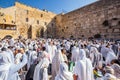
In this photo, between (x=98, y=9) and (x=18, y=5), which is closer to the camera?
(x=98, y=9)

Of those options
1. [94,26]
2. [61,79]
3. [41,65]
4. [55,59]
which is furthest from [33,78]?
[94,26]

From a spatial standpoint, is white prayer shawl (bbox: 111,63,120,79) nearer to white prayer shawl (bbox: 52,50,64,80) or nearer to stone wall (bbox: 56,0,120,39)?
white prayer shawl (bbox: 52,50,64,80)

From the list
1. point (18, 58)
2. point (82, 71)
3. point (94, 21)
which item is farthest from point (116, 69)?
point (94, 21)

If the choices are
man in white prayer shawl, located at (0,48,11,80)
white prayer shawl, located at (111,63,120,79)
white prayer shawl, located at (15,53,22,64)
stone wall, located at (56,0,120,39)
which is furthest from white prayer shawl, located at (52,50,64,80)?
stone wall, located at (56,0,120,39)

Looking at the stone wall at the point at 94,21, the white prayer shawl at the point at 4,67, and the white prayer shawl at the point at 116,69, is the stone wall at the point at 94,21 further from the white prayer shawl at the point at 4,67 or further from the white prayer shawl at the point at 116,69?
the white prayer shawl at the point at 4,67

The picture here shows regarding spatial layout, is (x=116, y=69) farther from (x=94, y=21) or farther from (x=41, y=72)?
(x=94, y=21)

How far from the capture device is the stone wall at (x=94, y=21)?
82.2ft

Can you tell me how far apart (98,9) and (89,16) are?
2.24 m

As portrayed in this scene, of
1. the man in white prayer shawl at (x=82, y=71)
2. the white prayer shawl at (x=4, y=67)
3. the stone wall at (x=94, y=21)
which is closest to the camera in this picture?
the white prayer shawl at (x=4, y=67)

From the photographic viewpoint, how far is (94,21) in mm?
28406

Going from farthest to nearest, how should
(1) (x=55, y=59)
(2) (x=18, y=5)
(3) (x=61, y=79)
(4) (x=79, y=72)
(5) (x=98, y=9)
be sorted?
1. (2) (x=18, y=5)
2. (5) (x=98, y=9)
3. (1) (x=55, y=59)
4. (4) (x=79, y=72)
5. (3) (x=61, y=79)

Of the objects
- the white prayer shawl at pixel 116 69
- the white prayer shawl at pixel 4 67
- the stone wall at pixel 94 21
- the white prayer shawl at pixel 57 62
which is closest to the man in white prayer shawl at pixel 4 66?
the white prayer shawl at pixel 4 67

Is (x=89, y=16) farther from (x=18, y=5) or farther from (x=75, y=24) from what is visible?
(x=18, y=5)

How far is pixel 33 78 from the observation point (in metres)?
4.62
